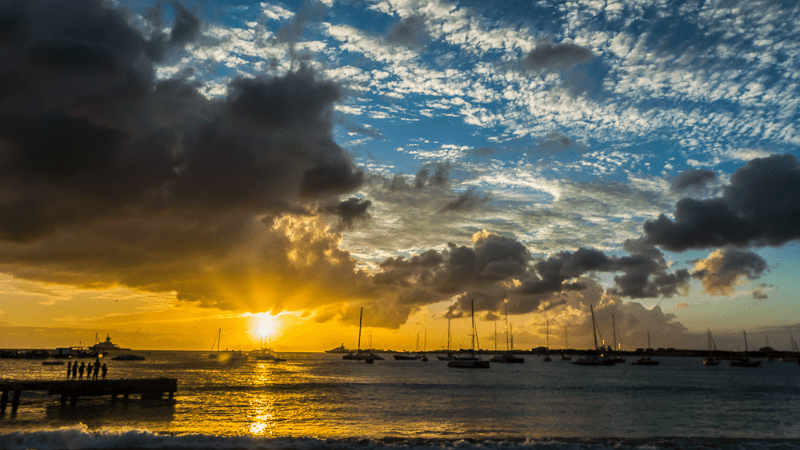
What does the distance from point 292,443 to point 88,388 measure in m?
32.1

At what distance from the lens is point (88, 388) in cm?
4522

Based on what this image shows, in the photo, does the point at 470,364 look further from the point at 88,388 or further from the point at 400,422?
the point at 88,388

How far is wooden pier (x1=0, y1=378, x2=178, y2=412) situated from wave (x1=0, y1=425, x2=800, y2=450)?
61.5 feet

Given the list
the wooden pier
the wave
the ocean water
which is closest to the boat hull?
the ocean water

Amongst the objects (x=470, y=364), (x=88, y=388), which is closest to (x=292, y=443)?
(x=88, y=388)

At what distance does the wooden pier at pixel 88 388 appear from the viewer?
133ft

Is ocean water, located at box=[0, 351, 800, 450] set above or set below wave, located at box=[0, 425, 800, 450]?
below

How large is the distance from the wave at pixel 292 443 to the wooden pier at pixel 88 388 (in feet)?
61.5

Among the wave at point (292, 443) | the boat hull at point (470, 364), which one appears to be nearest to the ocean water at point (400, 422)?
the wave at point (292, 443)

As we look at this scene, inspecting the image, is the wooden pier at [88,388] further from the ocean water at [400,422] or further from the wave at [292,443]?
the wave at [292,443]

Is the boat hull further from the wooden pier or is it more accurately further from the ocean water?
the wooden pier

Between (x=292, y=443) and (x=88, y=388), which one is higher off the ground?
(x=88, y=388)

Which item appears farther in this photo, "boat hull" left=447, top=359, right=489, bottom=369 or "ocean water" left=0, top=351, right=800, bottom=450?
"boat hull" left=447, top=359, right=489, bottom=369

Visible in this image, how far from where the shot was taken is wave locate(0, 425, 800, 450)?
24984 mm
